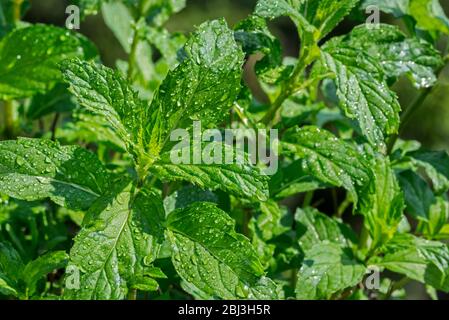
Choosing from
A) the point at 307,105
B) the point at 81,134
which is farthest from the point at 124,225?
the point at 307,105

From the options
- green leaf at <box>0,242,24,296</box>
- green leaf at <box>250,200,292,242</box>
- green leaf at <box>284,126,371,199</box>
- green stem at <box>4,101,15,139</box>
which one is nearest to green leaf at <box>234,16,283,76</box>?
green leaf at <box>284,126,371,199</box>

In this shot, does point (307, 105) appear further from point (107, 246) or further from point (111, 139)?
point (107, 246)

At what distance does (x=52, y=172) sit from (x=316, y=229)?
513 mm

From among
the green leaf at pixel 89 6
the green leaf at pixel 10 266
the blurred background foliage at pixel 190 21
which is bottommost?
the green leaf at pixel 10 266

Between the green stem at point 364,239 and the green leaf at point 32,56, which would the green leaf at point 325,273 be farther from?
the green leaf at point 32,56

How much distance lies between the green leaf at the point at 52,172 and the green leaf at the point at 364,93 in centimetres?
37

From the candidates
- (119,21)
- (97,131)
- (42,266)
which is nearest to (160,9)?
(119,21)

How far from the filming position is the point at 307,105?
4.72 feet

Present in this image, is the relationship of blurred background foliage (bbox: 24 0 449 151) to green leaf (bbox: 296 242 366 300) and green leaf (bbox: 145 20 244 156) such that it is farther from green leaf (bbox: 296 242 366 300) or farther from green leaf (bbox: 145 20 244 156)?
green leaf (bbox: 145 20 244 156)

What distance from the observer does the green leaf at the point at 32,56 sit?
138 cm

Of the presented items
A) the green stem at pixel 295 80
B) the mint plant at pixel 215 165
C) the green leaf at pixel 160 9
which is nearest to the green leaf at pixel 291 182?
the mint plant at pixel 215 165

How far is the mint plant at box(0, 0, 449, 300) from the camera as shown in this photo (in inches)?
38.5

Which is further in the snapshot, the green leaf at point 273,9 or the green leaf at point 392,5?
the green leaf at point 392,5

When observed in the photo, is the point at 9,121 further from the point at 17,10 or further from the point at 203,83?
the point at 203,83
